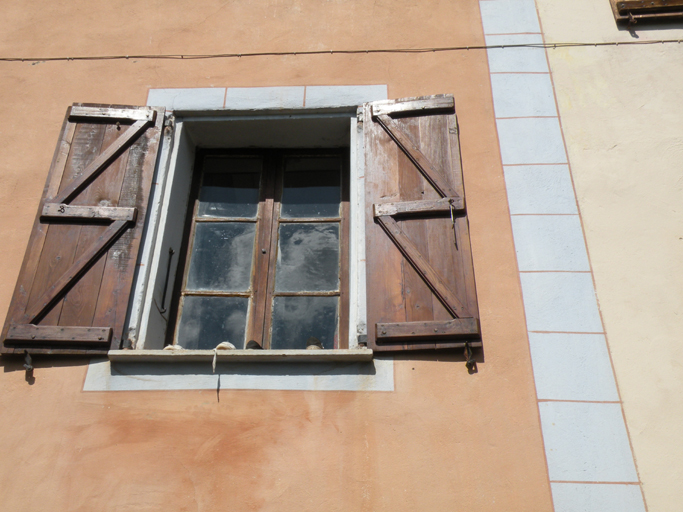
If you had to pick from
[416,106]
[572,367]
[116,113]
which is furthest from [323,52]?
[572,367]

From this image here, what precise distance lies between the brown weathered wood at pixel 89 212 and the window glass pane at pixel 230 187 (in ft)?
2.02

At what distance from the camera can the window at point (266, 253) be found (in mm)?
3812

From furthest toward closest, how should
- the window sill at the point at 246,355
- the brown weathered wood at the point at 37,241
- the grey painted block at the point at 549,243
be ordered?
the grey painted block at the point at 549,243
the brown weathered wood at the point at 37,241
the window sill at the point at 246,355

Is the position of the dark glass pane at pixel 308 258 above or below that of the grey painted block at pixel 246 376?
above

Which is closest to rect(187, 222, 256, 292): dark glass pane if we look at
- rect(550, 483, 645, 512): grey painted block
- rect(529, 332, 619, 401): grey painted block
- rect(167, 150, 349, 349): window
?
rect(167, 150, 349, 349): window

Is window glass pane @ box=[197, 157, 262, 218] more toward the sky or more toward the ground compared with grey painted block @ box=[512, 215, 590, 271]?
more toward the sky

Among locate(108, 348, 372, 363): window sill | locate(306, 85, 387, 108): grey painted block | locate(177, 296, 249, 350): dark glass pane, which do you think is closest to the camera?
locate(108, 348, 372, 363): window sill

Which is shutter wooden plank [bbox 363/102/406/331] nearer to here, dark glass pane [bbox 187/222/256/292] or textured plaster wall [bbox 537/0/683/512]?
dark glass pane [bbox 187/222/256/292]

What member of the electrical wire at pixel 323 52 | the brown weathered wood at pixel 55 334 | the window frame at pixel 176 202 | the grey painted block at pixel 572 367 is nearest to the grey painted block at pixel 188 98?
the window frame at pixel 176 202

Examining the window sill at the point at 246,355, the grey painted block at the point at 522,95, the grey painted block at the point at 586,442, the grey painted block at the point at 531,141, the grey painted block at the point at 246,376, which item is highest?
the grey painted block at the point at 522,95

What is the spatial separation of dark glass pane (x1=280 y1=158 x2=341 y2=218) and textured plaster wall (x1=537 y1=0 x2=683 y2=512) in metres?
1.47

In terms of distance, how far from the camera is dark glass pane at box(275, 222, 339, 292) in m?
3.96

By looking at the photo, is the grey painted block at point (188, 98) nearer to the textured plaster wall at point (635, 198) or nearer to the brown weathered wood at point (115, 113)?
the brown weathered wood at point (115, 113)

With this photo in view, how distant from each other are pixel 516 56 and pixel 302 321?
2.25m
